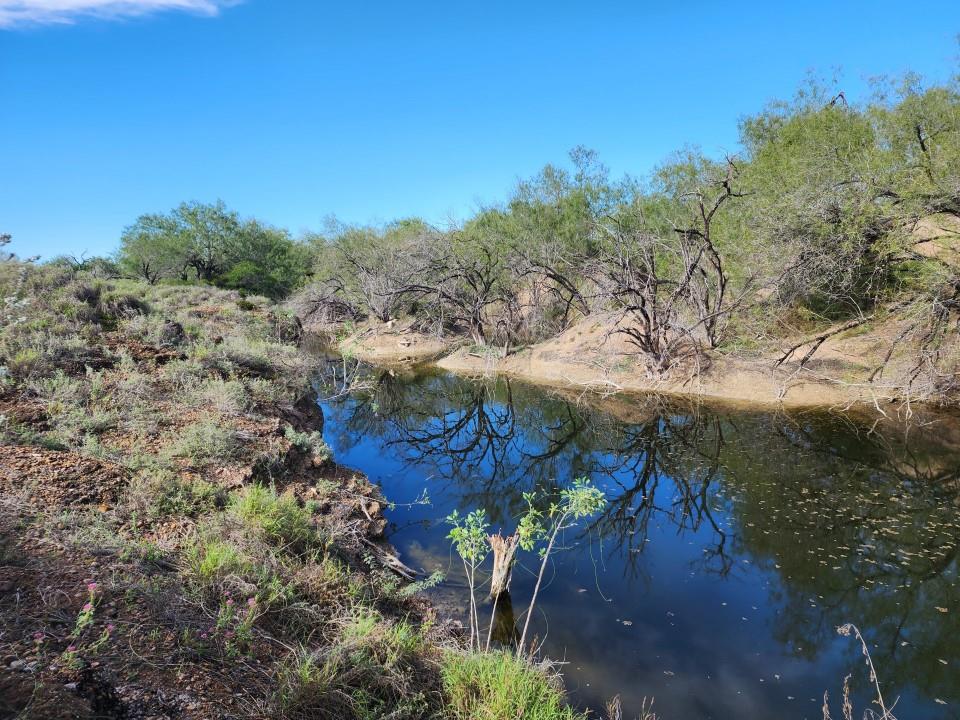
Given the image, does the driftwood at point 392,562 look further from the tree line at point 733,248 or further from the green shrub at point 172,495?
the tree line at point 733,248

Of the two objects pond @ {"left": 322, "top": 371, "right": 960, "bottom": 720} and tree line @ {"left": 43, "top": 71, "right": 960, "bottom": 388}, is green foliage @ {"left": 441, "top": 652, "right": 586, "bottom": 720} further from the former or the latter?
tree line @ {"left": 43, "top": 71, "right": 960, "bottom": 388}

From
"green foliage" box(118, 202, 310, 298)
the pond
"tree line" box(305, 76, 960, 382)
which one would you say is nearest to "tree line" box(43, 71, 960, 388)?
"tree line" box(305, 76, 960, 382)

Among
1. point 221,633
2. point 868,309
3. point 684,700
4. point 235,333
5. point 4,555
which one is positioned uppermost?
point 868,309

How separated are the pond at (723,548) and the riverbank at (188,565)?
1.45m

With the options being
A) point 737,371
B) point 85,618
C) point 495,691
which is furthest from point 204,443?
point 737,371

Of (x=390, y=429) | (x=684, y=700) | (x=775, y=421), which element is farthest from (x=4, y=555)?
(x=775, y=421)

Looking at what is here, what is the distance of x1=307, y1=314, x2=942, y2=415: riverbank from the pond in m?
1.44

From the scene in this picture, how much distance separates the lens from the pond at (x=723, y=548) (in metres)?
5.26

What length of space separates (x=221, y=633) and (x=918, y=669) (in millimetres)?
6613

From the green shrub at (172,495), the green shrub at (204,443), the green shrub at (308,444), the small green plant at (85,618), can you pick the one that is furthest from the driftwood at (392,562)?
the small green plant at (85,618)

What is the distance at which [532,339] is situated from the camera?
25953mm

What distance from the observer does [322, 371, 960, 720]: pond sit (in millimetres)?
5262

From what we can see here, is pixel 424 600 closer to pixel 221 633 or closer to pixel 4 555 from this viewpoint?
pixel 221 633

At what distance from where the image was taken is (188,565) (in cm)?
472
